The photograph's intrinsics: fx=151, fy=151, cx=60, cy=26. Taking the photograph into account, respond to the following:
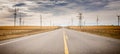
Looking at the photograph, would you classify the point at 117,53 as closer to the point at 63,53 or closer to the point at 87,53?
the point at 87,53

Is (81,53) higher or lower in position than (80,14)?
lower

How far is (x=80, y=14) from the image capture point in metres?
83.4

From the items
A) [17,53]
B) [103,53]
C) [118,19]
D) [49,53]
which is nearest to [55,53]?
[49,53]

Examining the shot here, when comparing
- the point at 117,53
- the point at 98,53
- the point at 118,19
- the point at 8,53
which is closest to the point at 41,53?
the point at 8,53

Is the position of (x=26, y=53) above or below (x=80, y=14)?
below

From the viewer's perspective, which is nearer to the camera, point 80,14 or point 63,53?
point 63,53

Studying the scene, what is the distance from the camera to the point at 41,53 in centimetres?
833

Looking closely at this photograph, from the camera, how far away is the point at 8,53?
8.25 metres

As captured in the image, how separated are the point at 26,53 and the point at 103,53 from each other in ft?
13.9

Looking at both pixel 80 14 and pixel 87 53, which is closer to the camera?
pixel 87 53

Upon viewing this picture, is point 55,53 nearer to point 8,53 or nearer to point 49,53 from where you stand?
point 49,53

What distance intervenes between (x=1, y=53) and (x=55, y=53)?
2.97 metres

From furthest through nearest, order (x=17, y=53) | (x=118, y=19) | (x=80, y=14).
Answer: (x=118, y=19)
(x=80, y=14)
(x=17, y=53)

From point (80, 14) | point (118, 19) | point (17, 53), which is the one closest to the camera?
point (17, 53)
